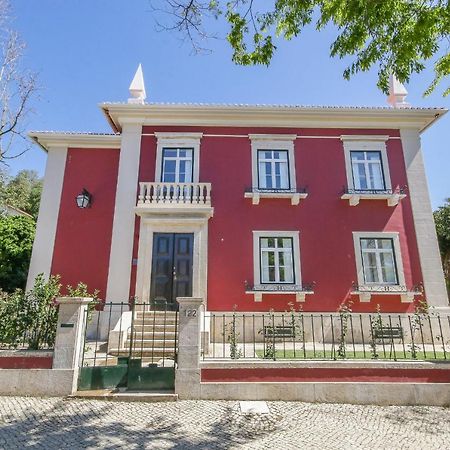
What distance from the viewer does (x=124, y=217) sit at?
10.8 m

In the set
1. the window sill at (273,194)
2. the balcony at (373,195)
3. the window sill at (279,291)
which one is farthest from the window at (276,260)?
the balcony at (373,195)

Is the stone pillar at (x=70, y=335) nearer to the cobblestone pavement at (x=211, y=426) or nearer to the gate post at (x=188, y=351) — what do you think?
the cobblestone pavement at (x=211, y=426)

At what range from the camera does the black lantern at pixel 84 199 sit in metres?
11.1

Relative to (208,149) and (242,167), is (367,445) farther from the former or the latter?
(208,149)

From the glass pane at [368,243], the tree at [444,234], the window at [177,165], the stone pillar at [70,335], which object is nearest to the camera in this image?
the stone pillar at [70,335]

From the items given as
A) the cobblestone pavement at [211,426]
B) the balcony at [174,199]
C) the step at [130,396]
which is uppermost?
the balcony at [174,199]

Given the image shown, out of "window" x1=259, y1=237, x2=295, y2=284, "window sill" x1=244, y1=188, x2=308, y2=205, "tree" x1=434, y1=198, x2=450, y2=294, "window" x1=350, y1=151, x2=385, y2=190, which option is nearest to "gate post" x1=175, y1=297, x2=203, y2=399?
"window" x1=259, y1=237, x2=295, y2=284

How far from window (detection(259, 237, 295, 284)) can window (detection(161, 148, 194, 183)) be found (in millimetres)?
3515

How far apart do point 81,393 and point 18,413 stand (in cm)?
94

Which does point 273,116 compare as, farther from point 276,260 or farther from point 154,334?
point 154,334

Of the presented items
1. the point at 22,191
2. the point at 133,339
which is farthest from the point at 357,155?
the point at 22,191

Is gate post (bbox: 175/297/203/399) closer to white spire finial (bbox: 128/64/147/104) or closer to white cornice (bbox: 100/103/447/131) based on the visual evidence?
white cornice (bbox: 100/103/447/131)

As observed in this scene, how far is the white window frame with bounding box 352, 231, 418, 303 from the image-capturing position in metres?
10.3

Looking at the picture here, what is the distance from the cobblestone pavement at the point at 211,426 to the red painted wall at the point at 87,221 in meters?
5.72
